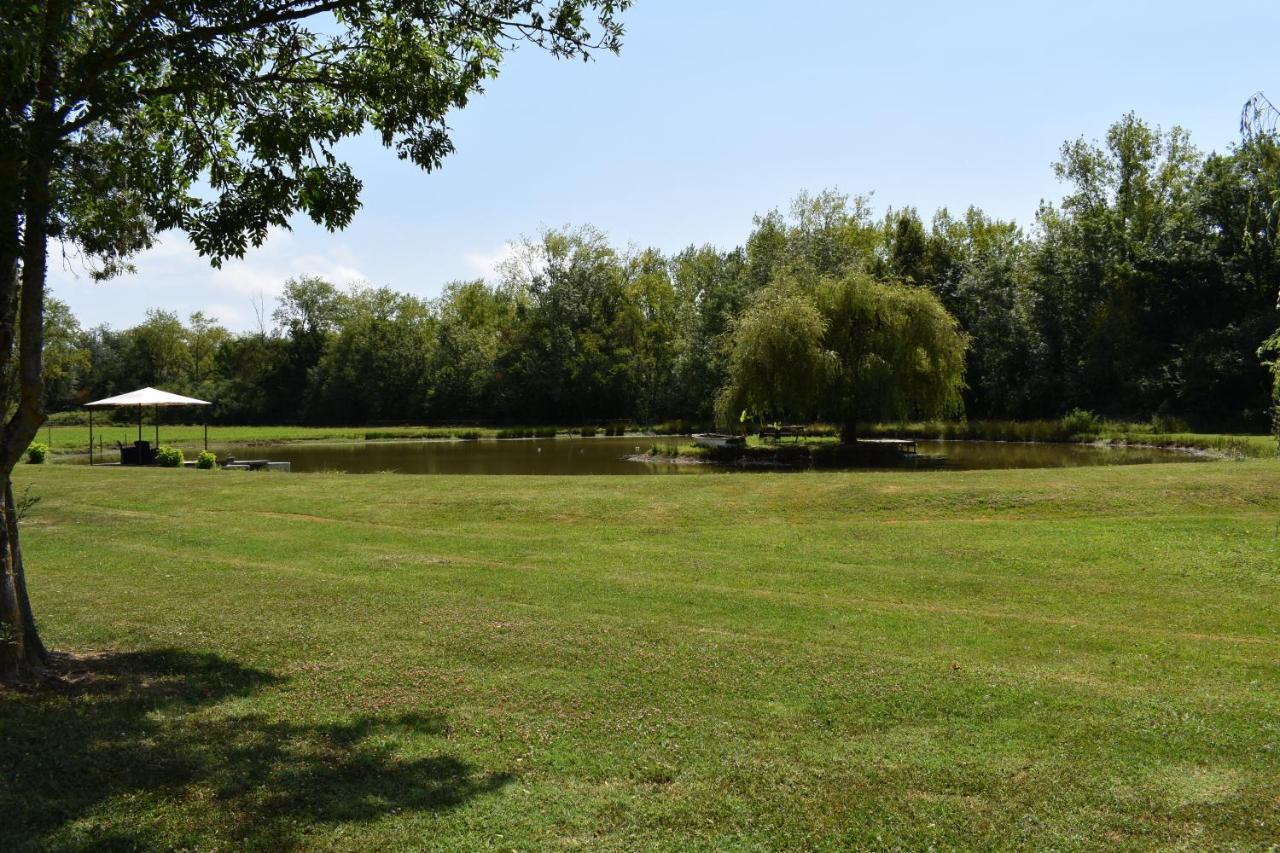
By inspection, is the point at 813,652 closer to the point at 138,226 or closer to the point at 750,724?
the point at 750,724

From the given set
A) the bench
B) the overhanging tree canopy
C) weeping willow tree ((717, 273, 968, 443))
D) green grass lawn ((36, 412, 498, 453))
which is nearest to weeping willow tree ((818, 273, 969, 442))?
weeping willow tree ((717, 273, 968, 443))

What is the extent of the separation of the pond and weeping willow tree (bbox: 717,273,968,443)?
110 inches

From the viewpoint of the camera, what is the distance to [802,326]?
3188 centimetres

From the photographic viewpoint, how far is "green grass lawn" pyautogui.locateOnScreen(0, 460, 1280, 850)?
493 cm

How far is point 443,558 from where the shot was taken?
12.8 metres

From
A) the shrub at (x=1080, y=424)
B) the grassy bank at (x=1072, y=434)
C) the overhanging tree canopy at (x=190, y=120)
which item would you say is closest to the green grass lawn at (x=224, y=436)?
the grassy bank at (x=1072, y=434)

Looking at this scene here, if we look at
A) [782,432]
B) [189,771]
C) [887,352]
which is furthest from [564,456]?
[189,771]

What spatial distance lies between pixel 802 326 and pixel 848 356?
2.57m

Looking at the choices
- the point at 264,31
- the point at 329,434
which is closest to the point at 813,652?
the point at 264,31

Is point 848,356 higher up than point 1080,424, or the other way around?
point 848,356

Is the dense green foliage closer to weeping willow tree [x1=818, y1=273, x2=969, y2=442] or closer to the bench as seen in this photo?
weeping willow tree [x1=818, y1=273, x2=969, y2=442]

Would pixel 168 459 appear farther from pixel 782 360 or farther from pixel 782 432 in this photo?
pixel 782 432

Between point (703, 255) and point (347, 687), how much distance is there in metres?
73.9

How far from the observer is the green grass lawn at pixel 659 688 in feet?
16.2
